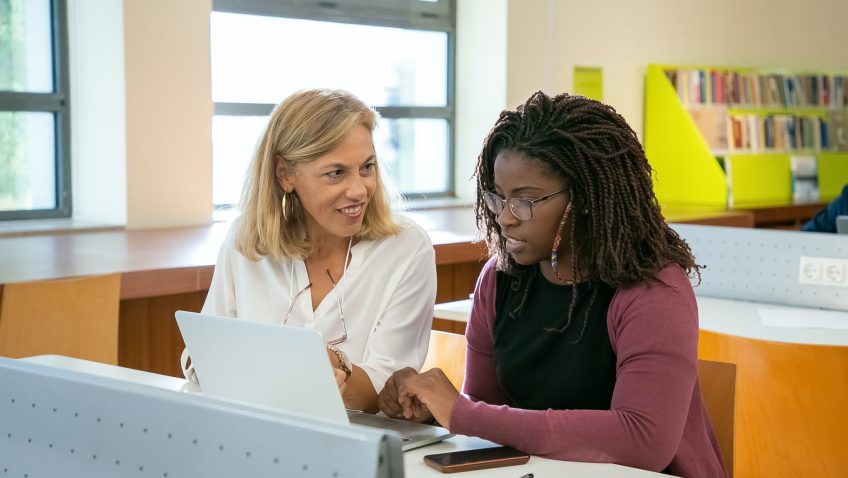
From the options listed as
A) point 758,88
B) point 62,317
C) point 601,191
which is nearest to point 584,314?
point 601,191

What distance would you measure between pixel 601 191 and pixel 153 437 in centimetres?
82

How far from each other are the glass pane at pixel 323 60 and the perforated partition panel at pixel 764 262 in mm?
1916

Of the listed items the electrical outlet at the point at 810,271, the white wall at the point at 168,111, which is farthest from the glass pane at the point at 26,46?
the electrical outlet at the point at 810,271

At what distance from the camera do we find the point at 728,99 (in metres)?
6.46

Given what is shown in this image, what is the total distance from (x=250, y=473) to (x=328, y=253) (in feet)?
3.97

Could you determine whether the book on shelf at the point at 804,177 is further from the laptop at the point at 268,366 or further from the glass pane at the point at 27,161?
the laptop at the point at 268,366

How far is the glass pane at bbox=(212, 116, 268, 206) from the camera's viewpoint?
4699mm

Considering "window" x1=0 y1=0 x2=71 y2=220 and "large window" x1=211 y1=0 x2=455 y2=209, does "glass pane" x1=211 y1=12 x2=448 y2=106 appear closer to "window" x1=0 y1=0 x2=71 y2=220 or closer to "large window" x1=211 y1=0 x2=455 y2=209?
"large window" x1=211 y1=0 x2=455 y2=209

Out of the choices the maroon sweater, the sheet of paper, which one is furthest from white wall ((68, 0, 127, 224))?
the maroon sweater

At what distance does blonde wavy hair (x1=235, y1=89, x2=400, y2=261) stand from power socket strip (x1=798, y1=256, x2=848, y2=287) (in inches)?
59.5

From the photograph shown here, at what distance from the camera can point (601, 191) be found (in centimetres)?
161

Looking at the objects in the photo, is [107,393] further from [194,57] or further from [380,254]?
[194,57]

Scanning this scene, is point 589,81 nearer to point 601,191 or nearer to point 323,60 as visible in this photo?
point 323,60

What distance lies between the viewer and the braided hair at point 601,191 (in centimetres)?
161
